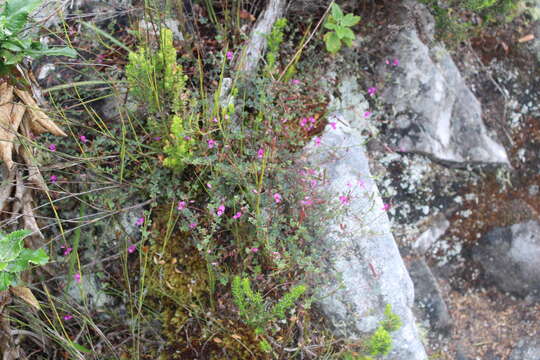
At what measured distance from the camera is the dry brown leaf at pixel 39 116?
2.62 meters

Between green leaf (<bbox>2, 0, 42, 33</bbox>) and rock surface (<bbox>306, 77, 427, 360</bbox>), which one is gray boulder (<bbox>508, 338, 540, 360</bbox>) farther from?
green leaf (<bbox>2, 0, 42, 33</bbox>)

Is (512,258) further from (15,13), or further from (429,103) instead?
(15,13)

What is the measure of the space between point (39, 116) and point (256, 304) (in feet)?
5.46

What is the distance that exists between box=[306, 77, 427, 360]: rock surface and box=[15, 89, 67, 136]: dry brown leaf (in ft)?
5.31

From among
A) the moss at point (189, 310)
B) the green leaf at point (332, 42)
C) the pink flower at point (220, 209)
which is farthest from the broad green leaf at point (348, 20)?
the moss at point (189, 310)

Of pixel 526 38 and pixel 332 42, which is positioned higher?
pixel 332 42

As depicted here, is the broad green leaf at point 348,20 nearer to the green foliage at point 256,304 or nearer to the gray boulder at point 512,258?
the green foliage at point 256,304

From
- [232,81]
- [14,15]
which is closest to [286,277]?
[232,81]

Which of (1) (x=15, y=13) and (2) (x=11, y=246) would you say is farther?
(1) (x=15, y=13)

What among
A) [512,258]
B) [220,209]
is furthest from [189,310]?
[512,258]

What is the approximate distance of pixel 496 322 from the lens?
4.24 metres

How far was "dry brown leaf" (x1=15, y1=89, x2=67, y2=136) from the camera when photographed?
2.62m

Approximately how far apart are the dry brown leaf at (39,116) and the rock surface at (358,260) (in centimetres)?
162

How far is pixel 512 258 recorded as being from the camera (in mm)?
4340
